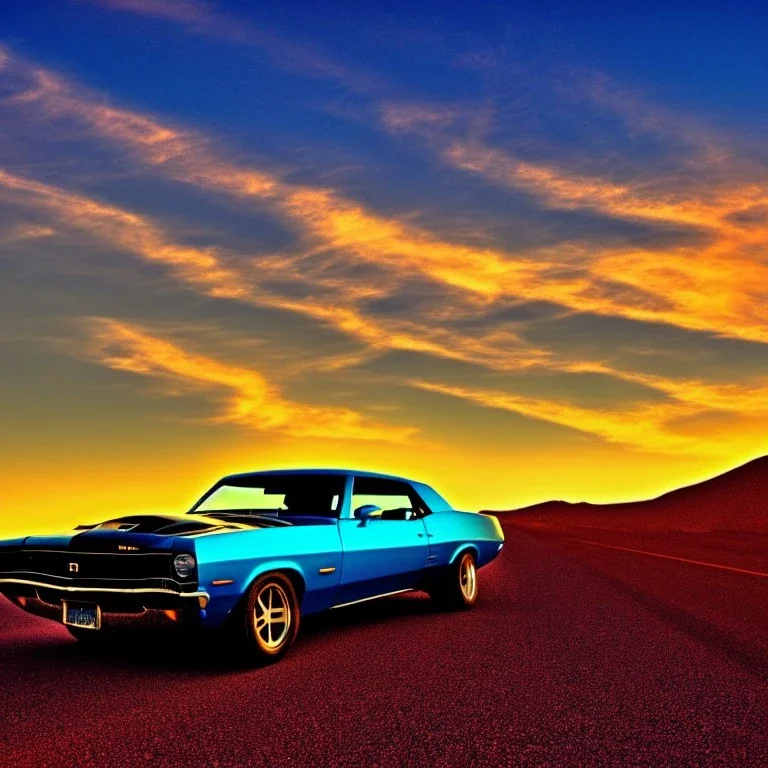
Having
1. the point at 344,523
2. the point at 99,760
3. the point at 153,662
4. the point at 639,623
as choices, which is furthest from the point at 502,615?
the point at 99,760

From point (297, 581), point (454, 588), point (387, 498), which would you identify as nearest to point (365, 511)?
point (297, 581)

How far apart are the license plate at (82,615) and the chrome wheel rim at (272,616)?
117 cm

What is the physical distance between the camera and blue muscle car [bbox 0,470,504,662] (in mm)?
7320

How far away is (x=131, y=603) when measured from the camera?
7371 millimetres

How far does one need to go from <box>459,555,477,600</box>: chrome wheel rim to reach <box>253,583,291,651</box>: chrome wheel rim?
335 cm

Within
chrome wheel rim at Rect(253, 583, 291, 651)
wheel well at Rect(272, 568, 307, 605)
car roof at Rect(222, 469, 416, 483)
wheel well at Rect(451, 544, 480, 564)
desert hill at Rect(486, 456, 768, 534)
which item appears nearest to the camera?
chrome wheel rim at Rect(253, 583, 291, 651)

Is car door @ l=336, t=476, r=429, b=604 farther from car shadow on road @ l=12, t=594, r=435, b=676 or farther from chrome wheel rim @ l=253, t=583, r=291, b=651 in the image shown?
chrome wheel rim @ l=253, t=583, r=291, b=651

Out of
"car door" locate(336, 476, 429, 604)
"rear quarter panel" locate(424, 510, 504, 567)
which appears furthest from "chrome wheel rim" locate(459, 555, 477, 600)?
"car door" locate(336, 476, 429, 604)

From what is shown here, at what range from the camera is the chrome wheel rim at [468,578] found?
11016mm

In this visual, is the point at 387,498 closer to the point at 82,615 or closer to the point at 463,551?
the point at 463,551

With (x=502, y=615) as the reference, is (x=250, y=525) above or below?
above

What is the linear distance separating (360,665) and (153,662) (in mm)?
1637

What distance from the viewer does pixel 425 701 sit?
628 centimetres

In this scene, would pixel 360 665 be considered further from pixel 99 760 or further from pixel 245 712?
pixel 99 760
